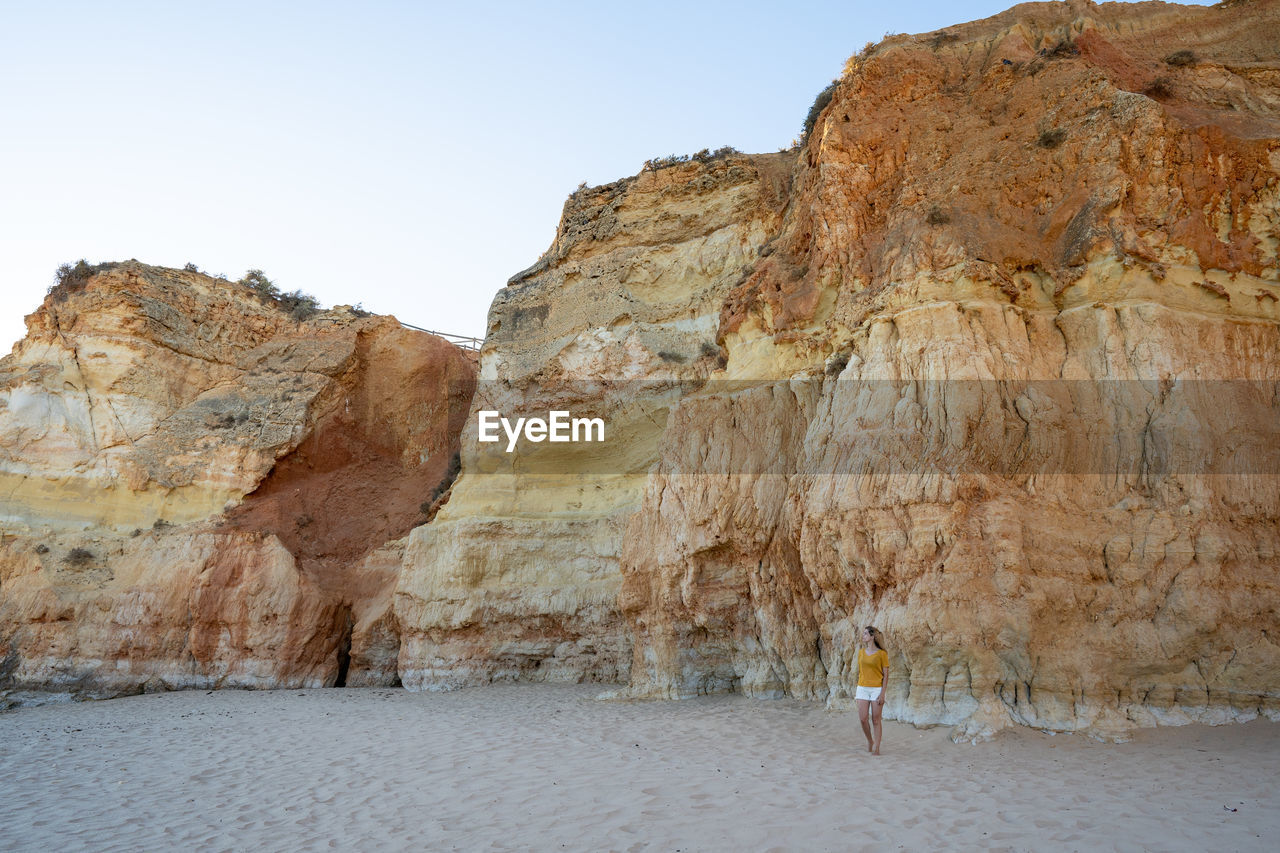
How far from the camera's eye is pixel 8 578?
18359 millimetres

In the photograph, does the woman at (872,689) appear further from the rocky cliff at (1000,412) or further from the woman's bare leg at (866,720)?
the rocky cliff at (1000,412)

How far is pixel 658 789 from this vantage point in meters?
7.11

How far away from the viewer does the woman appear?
7910mm

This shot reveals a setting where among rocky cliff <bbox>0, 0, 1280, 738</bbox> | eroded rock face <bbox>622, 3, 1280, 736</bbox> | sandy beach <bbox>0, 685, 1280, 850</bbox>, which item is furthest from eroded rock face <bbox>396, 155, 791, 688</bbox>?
sandy beach <bbox>0, 685, 1280, 850</bbox>

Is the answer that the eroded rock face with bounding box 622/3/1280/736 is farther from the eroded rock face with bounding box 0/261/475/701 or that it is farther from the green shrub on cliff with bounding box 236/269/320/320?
the green shrub on cliff with bounding box 236/269/320/320

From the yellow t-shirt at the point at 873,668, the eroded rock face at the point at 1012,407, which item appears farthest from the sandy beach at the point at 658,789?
the eroded rock face at the point at 1012,407

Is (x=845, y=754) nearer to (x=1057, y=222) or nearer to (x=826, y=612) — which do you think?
(x=826, y=612)

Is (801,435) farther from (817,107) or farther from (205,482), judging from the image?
(205,482)

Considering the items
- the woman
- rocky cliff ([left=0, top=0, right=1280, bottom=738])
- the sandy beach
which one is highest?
rocky cliff ([left=0, top=0, right=1280, bottom=738])

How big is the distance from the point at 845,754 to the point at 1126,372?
5523 mm

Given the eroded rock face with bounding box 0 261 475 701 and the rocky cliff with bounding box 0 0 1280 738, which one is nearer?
the rocky cliff with bounding box 0 0 1280 738

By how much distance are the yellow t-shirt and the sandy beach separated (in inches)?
26.5

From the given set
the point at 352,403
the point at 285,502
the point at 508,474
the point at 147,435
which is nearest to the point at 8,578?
the point at 147,435

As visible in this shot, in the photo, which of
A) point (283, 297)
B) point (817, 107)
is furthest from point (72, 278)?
point (817, 107)
